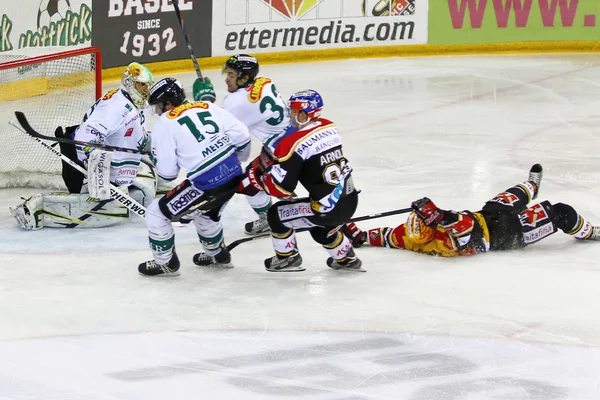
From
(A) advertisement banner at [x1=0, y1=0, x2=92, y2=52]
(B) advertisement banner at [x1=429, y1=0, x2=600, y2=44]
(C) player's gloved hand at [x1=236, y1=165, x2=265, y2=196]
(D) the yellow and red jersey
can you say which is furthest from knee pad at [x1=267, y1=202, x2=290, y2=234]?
(B) advertisement banner at [x1=429, y1=0, x2=600, y2=44]

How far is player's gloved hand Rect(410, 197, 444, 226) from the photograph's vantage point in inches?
194

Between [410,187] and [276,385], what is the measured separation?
9.86ft

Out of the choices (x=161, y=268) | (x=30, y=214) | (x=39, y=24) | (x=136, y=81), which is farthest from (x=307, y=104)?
(x=39, y=24)

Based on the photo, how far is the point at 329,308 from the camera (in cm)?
446

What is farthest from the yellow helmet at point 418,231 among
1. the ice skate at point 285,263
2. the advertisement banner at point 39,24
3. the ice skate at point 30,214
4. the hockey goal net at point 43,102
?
the advertisement banner at point 39,24

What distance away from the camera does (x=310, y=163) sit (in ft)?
15.0

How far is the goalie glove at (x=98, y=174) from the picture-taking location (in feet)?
18.0

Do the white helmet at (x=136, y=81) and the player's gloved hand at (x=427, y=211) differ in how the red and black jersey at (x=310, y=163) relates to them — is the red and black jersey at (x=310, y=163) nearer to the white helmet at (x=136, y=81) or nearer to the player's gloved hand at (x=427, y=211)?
the player's gloved hand at (x=427, y=211)

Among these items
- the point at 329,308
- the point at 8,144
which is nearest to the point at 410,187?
the point at 329,308

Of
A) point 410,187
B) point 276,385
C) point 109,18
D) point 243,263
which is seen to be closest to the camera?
point 276,385

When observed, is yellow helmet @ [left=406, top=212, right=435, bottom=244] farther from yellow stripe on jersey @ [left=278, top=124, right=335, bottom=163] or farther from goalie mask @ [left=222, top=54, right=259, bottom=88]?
goalie mask @ [left=222, top=54, right=259, bottom=88]

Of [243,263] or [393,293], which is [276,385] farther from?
[243,263]

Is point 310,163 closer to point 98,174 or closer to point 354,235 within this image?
point 354,235

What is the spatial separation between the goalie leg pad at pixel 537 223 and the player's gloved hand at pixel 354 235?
2.66 ft
